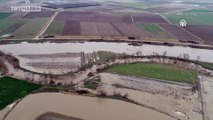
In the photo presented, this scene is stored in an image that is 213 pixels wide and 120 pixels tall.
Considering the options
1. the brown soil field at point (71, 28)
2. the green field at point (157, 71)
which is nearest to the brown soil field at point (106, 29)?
the brown soil field at point (71, 28)

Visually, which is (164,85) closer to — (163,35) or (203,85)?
(203,85)

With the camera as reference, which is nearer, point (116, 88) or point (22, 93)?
point (22, 93)

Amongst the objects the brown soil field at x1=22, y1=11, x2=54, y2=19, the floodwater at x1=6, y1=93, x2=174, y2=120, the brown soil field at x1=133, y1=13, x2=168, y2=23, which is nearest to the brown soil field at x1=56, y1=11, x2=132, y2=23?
the brown soil field at x1=133, y1=13, x2=168, y2=23

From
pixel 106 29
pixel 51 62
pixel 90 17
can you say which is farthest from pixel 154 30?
pixel 51 62

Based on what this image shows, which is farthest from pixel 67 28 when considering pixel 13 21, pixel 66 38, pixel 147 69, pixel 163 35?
pixel 147 69

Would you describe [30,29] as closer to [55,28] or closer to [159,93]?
[55,28]
